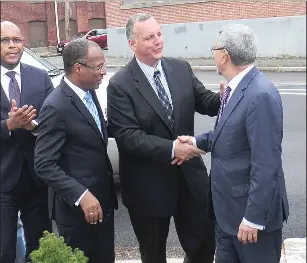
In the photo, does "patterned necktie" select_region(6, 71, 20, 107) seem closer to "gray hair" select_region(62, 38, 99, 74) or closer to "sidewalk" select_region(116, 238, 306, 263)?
"gray hair" select_region(62, 38, 99, 74)

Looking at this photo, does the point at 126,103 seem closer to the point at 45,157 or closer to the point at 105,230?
the point at 45,157

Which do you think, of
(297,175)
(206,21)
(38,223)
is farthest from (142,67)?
(206,21)

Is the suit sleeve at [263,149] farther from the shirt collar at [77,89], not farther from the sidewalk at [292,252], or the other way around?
the sidewalk at [292,252]

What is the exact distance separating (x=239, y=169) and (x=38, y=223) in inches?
61.4

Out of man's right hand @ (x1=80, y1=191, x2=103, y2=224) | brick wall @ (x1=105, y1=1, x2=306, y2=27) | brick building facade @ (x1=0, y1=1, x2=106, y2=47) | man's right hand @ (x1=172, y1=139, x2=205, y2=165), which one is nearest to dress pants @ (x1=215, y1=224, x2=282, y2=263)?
man's right hand @ (x1=172, y1=139, x2=205, y2=165)

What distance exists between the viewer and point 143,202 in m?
3.24

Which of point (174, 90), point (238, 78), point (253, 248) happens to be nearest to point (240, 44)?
point (238, 78)

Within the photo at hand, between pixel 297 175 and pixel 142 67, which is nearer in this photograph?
pixel 142 67

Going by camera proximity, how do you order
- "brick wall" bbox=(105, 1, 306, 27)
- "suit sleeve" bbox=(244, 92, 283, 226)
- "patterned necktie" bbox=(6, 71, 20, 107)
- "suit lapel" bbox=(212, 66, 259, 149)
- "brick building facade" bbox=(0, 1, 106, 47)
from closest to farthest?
"suit sleeve" bbox=(244, 92, 283, 226) → "suit lapel" bbox=(212, 66, 259, 149) → "patterned necktie" bbox=(6, 71, 20, 107) → "brick wall" bbox=(105, 1, 306, 27) → "brick building facade" bbox=(0, 1, 106, 47)

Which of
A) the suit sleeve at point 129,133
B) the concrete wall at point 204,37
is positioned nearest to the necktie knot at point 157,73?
the suit sleeve at point 129,133

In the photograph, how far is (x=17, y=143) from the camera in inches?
127

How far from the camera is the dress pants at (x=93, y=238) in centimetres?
299

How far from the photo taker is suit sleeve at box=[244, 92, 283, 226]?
2.43 m

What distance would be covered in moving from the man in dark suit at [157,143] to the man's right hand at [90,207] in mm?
386
